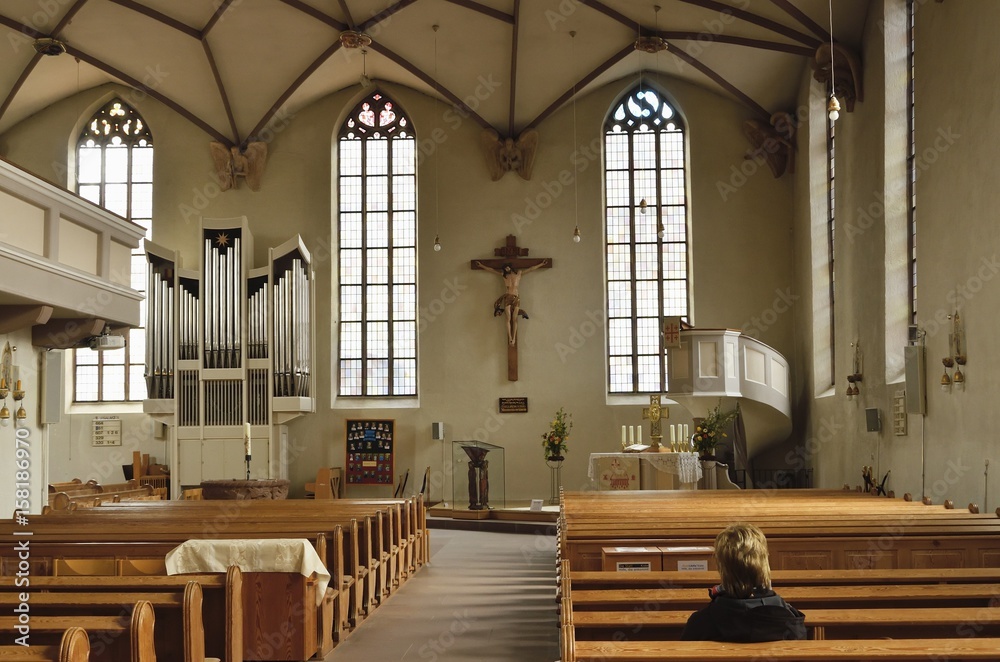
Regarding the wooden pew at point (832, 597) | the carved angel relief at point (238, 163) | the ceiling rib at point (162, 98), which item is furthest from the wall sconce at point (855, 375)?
the ceiling rib at point (162, 98)

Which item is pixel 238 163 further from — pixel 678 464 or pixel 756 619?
pixel 756 619

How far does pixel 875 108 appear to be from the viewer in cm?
1123

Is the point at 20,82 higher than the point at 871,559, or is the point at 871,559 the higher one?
the point at 20,82

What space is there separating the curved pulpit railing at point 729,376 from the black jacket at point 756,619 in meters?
9.73

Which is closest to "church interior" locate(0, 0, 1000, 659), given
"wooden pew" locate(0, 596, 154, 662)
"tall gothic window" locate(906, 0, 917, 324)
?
"tall gothic window" locate(906, 0, 917, 324)

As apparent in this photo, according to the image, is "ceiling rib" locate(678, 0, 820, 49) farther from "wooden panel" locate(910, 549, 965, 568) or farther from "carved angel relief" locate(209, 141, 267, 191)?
"wooden panel" locate(910, 549, 965, 568)

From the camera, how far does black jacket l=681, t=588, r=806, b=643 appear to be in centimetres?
312

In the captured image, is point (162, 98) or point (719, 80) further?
point (162, 98)

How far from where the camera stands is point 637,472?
1301 centimetres

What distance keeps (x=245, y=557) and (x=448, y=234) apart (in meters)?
11.6

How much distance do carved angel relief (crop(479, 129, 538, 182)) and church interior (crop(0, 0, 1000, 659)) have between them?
43mm

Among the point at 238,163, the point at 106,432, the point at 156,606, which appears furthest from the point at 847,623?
the point at 106,432

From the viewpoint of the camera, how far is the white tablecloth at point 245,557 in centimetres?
530

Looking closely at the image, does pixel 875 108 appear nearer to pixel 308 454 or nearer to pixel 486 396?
pixel 486 396
